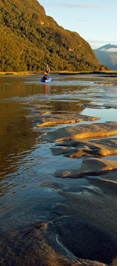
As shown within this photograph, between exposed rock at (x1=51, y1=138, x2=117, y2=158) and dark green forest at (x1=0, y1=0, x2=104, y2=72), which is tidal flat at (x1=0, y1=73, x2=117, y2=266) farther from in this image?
dark green forest at (x1=0, y1=0, x2=104, y2=72)

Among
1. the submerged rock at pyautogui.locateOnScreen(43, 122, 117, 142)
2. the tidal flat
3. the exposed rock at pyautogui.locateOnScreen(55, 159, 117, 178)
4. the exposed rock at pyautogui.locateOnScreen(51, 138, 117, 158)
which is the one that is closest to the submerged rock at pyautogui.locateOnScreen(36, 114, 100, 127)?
the submerged rock at pyautogui.locateOnScreen(43, 122, 117, 142)

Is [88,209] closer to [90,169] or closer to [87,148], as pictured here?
[90,169]

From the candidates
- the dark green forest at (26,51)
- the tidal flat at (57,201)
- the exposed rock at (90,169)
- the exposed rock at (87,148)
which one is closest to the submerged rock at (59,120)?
the tidal flat at (57,201)

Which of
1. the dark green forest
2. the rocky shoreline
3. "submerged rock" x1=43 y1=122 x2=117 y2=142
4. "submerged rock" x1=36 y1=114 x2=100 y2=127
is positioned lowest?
the rocky shoreline

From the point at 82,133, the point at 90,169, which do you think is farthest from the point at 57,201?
the point at 82,133

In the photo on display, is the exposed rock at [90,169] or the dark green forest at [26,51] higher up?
the dark green forest at [26,51]

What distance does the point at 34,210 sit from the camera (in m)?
4.32

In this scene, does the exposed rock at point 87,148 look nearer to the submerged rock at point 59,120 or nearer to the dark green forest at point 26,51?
the submerged rock at point 59,120

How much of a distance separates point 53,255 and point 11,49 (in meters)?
128

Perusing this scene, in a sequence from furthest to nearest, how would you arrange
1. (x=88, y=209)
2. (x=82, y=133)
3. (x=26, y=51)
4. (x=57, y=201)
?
(x=26, y=51) < (x=82, y=133) < (x=57, y=201) < (x=88, y=209)

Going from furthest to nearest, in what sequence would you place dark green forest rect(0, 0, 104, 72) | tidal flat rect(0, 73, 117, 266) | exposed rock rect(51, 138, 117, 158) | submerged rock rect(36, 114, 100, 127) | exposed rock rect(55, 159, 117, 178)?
dark green forest rect(0, 0, 104, 72) < submerged rock rect(36, 114, 100, 127) < exposed rock rect(51, 138, 117, 158) < exposed rock rect(55, 159, 117, 178) < tidal flat rect(0, 73, 117, 266)

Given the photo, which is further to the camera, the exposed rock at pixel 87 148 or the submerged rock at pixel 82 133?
the submerged rock at pixel 82 133

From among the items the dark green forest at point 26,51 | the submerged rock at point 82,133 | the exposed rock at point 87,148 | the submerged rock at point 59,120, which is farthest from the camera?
the dark green forest at point 26,51

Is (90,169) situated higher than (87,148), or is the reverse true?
(87,148)
